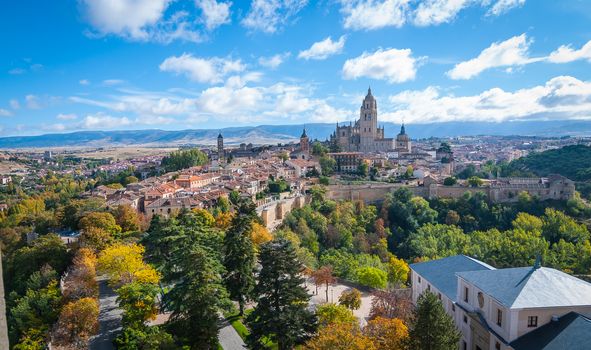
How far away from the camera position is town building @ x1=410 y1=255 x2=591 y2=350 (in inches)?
545

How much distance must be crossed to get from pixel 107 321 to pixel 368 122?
3307 inches

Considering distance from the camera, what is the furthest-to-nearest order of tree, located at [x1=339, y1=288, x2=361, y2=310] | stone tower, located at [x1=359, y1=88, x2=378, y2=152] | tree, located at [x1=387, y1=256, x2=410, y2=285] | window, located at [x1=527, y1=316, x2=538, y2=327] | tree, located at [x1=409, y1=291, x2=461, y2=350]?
stone tower, located at [x1=359, y1=88, x2=378, y2=152], tree, located at [x1=387, y1=256, x2=410, y2=285], tree, located at [x1=339, y1=288, x2=361, y2=310], window, located at [x1=527, y1=316, x2=538, y2=327], tree, located at [x1=409, y1=291, x2=461, y2=350]

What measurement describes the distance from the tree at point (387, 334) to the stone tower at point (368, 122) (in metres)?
84.4

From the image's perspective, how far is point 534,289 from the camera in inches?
588

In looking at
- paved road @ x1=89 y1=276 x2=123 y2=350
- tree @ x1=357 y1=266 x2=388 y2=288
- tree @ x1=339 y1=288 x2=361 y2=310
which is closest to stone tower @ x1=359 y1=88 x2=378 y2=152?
tree @ x1=357 y1=266 x2=388 y2=288

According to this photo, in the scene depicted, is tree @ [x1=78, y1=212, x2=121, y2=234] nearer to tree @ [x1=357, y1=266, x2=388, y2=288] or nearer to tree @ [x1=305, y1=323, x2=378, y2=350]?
tree @ [x1=357, y1=266, x2=388, y2=288]

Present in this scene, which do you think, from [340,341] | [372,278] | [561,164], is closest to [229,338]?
[340,341]

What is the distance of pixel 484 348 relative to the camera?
1633cm

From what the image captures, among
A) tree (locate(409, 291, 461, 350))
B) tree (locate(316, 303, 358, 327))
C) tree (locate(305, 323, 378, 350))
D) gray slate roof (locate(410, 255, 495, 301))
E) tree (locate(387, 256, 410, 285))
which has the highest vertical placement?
tree (locate(409, 291, 461, 350))

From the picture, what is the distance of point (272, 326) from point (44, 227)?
31.6 m

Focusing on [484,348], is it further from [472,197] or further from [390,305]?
[472,197]

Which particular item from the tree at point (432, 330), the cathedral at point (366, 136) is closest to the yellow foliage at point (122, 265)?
the tree at point (432, 330)

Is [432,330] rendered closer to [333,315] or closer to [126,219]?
[333,315]

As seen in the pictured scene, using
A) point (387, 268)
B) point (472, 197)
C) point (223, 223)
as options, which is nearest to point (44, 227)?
point (223, 223)
